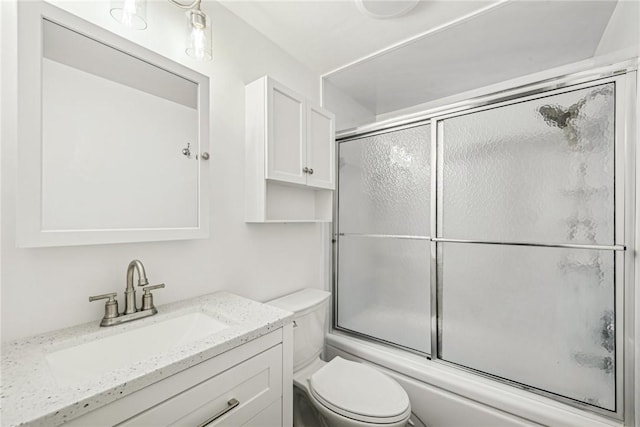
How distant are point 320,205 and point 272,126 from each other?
0.66 metres

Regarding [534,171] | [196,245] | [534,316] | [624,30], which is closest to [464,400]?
[534,316]

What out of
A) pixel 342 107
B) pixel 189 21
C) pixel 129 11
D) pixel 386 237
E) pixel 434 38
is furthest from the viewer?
pixel 342 107

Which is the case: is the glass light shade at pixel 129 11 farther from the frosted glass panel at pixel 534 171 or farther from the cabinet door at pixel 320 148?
the frosted glass panel at pixel 534 171

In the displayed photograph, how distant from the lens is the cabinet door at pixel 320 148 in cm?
164

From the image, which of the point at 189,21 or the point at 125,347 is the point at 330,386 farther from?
the point at 189,21

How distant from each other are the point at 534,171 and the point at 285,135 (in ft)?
4.12

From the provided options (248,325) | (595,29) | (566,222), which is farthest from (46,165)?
(595,29)

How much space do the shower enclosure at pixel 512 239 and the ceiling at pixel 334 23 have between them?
50 cm

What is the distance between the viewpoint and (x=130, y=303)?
0.98 metres

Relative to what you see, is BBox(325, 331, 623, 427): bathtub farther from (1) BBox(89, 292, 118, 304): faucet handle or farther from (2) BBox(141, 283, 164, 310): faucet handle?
(1) BBox(89, 292, 118, 304): faucet handle

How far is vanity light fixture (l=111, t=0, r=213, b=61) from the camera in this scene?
93 centimetres

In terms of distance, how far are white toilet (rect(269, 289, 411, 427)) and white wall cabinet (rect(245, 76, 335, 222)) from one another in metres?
0.50

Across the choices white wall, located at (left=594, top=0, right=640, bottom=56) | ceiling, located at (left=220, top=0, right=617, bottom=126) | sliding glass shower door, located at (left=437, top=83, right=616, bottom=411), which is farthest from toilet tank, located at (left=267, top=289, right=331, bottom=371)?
white wall, located at (left=594, top=0, right=640, bottom=56)

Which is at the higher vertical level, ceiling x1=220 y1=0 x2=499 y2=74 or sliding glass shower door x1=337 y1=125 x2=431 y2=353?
ceiling x1=220 y1=0 x2=499 y2=74
